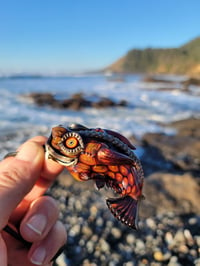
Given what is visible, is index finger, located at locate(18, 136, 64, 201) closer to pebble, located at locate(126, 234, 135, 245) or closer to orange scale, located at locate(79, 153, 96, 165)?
orange scale, located at locate(79, 153, 96, 165)

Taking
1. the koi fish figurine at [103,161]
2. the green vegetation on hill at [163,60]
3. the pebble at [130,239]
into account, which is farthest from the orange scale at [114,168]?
the green vegetation on hill at [163,60]

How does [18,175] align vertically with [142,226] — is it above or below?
above

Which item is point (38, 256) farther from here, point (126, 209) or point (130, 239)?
point (130, 239)

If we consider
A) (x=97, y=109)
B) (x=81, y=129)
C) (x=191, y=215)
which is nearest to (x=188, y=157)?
(x=191, y=215)

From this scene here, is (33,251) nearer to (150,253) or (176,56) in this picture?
(150,253)

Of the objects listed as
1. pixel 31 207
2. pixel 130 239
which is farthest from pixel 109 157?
pixel 130 239
